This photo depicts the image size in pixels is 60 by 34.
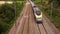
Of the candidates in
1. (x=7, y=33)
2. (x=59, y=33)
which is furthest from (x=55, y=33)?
(x=7, y=33)

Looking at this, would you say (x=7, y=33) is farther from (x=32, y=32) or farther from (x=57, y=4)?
(x=57, y=4)

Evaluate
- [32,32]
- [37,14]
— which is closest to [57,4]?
[37,14]

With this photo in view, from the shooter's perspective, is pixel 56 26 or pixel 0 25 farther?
pixel 56 26

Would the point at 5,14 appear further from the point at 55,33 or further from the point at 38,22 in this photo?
the point at 55,33

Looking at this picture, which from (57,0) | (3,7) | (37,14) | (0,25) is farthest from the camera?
(57,0)

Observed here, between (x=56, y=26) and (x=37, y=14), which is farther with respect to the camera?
(x=37, y=14)

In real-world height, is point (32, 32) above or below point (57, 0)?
below

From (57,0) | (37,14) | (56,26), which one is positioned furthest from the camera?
(57,0)

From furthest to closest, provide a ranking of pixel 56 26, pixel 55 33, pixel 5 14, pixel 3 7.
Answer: pixel 3 7 → pixel 5 14 → pixel 56 26 → pixel 55 33

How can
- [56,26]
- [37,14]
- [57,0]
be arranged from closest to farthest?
[56,26] < [37,14] < [57,0]
